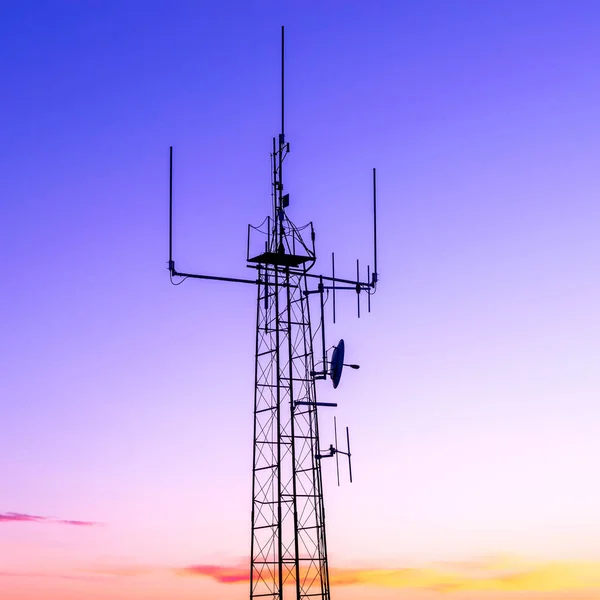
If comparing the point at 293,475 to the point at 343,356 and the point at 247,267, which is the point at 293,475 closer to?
the point at 343,356

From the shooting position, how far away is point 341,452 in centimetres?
4541

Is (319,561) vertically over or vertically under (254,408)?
under

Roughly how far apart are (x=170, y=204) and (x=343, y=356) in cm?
797

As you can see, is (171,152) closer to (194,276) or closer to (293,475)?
(194,276)

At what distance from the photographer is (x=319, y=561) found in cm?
4378

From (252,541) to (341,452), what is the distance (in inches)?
181

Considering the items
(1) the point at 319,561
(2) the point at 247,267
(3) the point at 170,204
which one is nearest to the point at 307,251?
(2) the point at 247,267

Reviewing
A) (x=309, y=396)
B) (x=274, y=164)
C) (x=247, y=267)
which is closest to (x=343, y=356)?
(x=309, y=396)

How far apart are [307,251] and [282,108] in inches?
207

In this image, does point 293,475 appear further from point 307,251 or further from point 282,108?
point 282,108

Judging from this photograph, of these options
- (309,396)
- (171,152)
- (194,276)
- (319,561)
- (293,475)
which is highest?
(171,152)

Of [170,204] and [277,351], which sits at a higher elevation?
[170,204]

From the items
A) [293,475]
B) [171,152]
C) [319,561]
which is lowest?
[319,561]

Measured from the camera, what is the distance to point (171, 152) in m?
44.0
